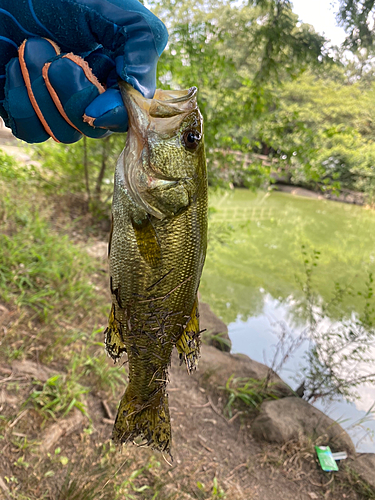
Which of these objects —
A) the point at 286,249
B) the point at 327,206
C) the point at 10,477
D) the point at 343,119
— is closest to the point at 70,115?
the point at 10,477

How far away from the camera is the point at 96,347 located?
322cm

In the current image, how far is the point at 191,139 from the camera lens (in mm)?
1135

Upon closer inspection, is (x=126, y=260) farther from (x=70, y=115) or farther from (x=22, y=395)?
(x=22, y=395)

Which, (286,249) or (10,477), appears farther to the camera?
(286,249)

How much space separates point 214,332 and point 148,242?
367cm

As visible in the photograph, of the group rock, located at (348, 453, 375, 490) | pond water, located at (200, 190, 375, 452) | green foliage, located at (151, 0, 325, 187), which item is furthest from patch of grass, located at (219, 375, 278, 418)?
green foliage, located at (151, 0, 325, 187)

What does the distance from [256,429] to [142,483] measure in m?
1.34

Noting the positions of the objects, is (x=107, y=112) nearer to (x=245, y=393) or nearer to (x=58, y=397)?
(x=58, y=397)

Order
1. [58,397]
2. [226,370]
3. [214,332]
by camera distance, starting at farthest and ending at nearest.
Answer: [214,332]
[226,370]
[58,397]

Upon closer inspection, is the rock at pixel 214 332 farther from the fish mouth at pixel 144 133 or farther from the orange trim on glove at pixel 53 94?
the orange trim on glove at pixel 53 94

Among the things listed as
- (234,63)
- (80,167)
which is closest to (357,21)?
(234,63)

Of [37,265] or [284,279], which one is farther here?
[284,279]

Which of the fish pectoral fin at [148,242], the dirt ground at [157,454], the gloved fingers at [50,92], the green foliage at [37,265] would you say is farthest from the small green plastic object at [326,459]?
the gloved fingers at [50,92]

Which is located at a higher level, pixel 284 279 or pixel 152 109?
pixel 152 109
